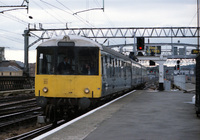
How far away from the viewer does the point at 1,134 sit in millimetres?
10852

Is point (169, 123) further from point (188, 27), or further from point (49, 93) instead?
point (188, 27)

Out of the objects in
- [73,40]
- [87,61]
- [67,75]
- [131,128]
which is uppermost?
[73,40]

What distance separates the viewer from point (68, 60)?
A: 1258 cm

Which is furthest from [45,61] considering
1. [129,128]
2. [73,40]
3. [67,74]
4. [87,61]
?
[129,128]

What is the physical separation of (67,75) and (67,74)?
0.13ft

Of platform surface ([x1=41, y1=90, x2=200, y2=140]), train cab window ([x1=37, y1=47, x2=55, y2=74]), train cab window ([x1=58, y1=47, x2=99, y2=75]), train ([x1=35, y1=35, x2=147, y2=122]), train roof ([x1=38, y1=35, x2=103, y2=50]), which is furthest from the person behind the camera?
train roof ([x1=38, y1=35, x2=103, y2=50])

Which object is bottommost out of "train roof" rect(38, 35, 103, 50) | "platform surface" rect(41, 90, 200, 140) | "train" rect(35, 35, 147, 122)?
"platform surface" rect(41, 90, 200, 140)

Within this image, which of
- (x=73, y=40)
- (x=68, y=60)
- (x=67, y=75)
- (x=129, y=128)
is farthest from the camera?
(x=73, y=40)

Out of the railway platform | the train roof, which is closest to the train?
the train roof

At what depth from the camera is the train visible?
40.3 feet

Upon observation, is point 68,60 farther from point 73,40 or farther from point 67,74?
point 73,40

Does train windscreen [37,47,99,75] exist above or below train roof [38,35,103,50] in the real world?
below

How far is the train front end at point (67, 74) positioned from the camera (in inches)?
484

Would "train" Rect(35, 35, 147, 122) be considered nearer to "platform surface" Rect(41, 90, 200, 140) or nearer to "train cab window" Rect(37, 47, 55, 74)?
"train cab window" Rect(37, 47, 55, 74)
